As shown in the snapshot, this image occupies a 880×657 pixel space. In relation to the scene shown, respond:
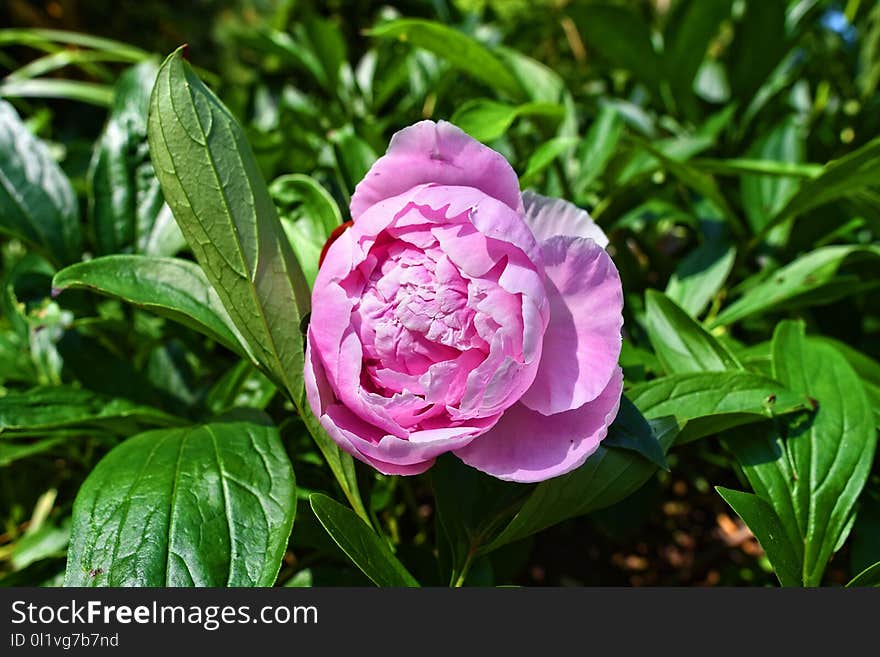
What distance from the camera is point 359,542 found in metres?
0.42

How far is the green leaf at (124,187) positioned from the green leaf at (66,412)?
159 mm

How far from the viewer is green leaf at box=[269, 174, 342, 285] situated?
0.54m

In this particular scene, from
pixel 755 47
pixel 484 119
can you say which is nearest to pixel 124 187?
pixel 484 119

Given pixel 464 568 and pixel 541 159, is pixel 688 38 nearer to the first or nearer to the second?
pixel 541 159

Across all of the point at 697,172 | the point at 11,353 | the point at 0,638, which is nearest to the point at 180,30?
the point at 11,353

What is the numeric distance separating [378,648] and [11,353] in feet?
1.64

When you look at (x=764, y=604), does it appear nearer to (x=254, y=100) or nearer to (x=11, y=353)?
(x=11, y=353)

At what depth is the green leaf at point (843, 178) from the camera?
59 centimetres

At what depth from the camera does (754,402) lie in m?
0.50

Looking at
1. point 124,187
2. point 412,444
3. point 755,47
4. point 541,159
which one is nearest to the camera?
point 412,444

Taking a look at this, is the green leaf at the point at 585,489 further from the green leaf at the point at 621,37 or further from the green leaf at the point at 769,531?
the green leaf at the point at 621,37

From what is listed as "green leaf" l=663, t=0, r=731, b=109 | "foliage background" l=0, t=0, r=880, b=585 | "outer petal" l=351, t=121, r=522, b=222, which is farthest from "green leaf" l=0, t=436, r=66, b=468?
"green leaf" l=663, t=0, r=731, b=109

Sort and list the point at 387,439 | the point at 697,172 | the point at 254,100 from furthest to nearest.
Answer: the point at 254,100 < the point at 697,172 < the point at 387,439

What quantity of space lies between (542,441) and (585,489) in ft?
0.18
